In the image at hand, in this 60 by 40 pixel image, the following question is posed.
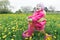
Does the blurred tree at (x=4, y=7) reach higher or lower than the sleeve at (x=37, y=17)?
lower

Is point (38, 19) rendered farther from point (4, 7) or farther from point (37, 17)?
point (4, 7)

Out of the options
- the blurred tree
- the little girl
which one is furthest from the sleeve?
the blurred tree

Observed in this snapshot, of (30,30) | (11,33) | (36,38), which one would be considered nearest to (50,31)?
(36,38)

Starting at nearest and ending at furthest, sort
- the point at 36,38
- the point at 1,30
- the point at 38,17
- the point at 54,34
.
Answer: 1. the point at 38,17
2. the point at 36,38
3. the point at 54,34
4. the point at 1,30

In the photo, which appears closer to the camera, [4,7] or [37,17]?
[37,17]

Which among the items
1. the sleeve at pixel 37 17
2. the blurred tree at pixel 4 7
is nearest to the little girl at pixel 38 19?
the sleeve at pixel 37 17

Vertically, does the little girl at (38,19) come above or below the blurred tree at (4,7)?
above

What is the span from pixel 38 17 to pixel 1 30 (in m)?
2.05

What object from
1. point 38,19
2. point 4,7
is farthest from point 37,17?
point 4,7

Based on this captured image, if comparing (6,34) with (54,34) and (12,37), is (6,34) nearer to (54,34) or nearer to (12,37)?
(12,37)

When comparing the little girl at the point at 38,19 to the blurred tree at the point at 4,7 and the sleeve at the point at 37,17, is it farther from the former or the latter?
the blurred tree at the point at 4,7

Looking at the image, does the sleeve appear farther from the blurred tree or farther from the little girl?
the blurred tree

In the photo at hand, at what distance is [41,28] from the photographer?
385 cm

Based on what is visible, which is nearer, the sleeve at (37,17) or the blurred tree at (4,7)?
the sleeve at (37,17)
